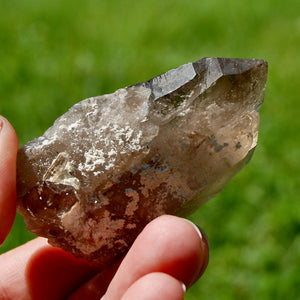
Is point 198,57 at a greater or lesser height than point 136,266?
lesser

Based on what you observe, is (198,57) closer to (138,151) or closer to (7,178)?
(138,151)

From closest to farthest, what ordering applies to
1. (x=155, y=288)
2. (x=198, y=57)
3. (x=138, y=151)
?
(x=155, y=288)
(x=138, y=151)
(x=198, y=57)

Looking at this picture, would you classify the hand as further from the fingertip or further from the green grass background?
→ the green grass background

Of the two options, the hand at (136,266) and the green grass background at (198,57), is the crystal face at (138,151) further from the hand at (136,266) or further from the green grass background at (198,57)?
the green grass background at (198,57)

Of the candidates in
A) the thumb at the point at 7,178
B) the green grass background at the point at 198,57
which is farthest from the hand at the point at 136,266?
the green grass background at the point at 198,57

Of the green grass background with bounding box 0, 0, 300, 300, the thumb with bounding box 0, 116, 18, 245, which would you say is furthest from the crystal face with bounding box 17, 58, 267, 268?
the green grass background with bounding box 0, 0, 300, 300

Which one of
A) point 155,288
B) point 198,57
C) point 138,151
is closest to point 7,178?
point 138,151

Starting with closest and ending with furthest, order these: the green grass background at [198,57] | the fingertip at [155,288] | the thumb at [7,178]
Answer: the fingertip at [155,288] < the thumb at [7,178] < the green grass background at [198,57]
